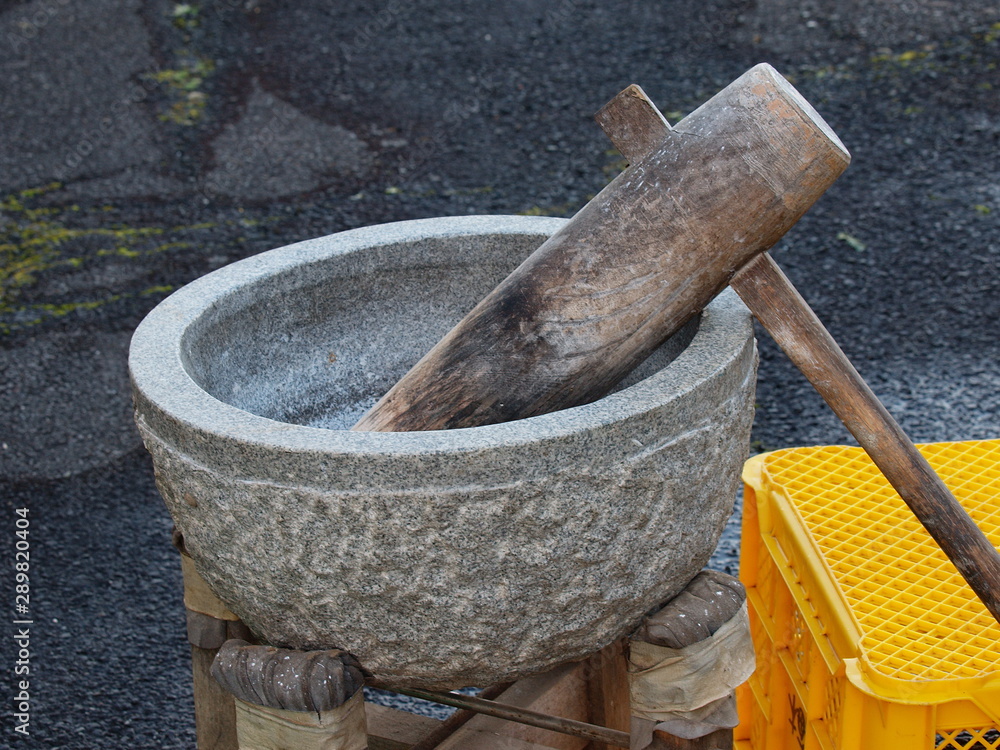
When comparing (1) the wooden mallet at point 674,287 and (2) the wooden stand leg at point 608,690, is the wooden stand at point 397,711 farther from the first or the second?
(1) the wooden mallet at point 674,287

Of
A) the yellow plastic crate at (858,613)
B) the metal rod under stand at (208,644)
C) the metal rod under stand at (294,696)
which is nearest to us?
the metal rod under stand at (294,696)

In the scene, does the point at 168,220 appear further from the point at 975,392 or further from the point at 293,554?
the point at 293,554

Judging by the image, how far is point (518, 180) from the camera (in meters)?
4.93

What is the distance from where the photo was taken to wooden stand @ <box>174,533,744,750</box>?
166 centimetres

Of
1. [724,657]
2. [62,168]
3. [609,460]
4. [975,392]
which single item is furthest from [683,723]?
[62,168]

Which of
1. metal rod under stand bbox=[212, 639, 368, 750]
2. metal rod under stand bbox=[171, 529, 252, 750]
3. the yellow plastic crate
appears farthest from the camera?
metal rod under stand bbox=[171, 529, 252, 750]

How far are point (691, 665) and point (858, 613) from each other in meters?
0.34

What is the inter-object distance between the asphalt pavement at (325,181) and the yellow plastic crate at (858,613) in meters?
0.75

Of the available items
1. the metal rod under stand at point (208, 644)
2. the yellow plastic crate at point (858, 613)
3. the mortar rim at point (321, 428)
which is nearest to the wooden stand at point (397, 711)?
the metal rod under stand at point (208, 644)

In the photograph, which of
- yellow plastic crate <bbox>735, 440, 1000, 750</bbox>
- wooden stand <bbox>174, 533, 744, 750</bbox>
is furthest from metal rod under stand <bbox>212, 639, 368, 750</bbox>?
yellow plastic crate <bbox>735, 440, 1000, 750</bbox>

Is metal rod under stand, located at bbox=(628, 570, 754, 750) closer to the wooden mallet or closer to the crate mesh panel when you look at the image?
the crate mesh panel

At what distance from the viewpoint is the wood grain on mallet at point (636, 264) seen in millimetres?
1664

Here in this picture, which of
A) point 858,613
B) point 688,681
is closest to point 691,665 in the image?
point 688,681

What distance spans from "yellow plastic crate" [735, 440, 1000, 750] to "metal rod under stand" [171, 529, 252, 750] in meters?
1.01
